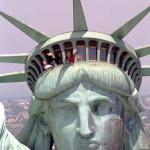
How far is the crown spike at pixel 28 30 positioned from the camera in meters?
10.5

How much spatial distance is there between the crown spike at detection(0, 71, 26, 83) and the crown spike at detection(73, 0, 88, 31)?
7.67 ft

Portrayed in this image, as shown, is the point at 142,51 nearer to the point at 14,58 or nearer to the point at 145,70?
the point at 145,70

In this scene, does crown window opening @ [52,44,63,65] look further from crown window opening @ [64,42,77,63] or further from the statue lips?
the statue lips

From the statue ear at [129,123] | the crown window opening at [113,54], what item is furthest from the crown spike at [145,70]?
the statue ear at [129,123]

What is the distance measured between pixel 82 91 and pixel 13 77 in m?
2.66

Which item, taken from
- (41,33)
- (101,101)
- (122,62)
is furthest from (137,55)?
(41,33)

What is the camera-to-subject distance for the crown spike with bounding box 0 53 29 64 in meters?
10.9

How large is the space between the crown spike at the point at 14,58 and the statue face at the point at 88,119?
1816 millimetres

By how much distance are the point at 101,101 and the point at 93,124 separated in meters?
0.63

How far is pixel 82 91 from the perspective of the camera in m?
9.61

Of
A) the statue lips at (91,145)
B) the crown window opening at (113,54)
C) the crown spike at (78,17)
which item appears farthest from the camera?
the crown window opening at (113,54)

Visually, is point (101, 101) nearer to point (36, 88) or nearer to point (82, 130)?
point (82, 130)

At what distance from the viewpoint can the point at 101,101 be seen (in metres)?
9.62

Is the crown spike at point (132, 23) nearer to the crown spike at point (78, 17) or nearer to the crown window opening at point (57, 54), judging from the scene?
the crown spike at point (78, 17)
